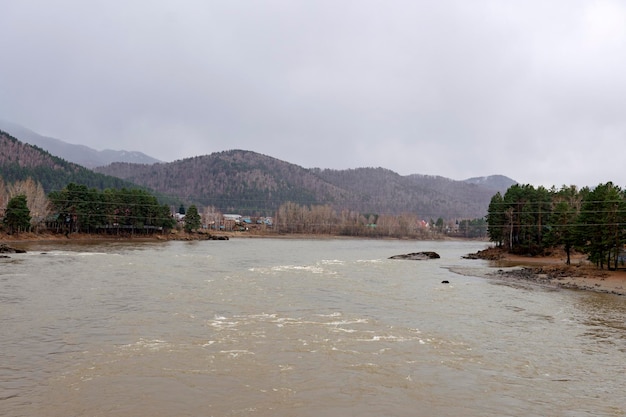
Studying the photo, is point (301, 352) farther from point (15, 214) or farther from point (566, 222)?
point (15, 214)

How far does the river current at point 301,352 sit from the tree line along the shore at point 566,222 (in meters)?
15.5

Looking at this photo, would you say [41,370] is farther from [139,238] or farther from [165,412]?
[139,238]

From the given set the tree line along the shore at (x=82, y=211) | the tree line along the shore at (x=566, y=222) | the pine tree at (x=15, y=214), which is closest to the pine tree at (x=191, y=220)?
the tree line along the shore at (x=82, y=211)

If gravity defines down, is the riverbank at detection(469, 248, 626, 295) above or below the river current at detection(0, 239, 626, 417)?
above

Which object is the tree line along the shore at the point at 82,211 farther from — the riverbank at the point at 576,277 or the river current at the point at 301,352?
the riverbank at the point at 576,277

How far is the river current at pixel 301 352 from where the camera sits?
39.4 feet

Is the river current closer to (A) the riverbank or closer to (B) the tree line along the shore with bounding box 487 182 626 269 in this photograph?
(A) the riverbank

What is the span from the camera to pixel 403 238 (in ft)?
651

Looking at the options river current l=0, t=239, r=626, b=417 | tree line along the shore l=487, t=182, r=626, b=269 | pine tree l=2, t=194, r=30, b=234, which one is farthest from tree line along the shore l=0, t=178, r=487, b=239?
tree line along the shore l=487, t=182, r=626, b=269

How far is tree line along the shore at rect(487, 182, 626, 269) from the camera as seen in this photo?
145ft

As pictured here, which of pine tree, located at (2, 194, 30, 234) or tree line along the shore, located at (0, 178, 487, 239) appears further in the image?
tree line along the shore, located at (0, 178, 487, 239)

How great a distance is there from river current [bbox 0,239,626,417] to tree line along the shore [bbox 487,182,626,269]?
1547cm

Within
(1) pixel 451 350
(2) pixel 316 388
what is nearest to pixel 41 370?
(2) pixel 316 388

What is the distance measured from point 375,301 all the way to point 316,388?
16.2m
